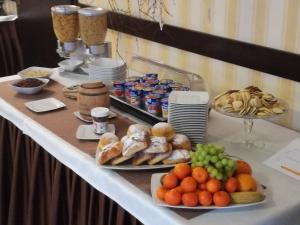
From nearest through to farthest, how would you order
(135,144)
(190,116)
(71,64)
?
(135,144), (190,116), (71,64)

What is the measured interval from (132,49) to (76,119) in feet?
2.62

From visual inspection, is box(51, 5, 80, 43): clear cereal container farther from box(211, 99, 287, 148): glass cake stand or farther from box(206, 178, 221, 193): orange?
box(206, 178, 221, 193): orange

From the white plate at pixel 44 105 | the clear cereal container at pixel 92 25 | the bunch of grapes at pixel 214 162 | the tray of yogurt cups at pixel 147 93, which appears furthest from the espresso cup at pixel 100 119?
the clear cereal container at pixel 92 25

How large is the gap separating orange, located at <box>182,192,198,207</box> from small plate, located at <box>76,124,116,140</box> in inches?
15.6

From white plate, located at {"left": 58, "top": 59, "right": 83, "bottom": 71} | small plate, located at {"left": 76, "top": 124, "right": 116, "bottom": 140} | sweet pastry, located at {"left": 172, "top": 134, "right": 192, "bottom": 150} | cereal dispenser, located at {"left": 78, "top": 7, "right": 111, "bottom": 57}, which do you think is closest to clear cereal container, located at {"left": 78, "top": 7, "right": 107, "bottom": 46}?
cereal dispenser, located at {"left": 78, "top": 7, "right": 111, "bottom": 57}

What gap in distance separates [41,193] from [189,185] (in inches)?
27.1

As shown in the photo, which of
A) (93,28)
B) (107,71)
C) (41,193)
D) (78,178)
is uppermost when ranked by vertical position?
(93,28)

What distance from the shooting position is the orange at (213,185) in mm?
896

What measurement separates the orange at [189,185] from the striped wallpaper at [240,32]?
64cm

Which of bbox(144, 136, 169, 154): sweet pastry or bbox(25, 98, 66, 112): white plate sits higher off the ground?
bbox(144, 136, 169, 154): sweet pastry

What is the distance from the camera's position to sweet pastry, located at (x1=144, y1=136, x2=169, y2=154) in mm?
1036

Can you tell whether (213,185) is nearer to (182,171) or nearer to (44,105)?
(182,171)

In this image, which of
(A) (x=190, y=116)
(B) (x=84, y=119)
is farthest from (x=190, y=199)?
(B) (x=84, y=119)

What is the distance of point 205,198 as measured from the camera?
90cm
